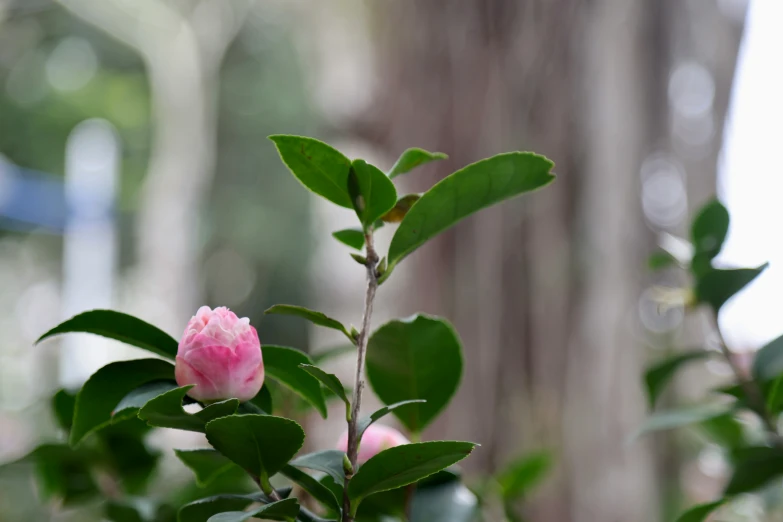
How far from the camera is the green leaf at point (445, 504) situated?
0.90 ft

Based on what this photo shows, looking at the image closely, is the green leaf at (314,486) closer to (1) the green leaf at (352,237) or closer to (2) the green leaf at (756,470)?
(1) the green leaf at (352,237)

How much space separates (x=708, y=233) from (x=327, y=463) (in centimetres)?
20

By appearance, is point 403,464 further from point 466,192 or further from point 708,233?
point 708,233

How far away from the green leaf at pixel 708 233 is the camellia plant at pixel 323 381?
0.39ft

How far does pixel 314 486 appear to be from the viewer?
0.23 meters

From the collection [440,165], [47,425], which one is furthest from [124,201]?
[440,165]

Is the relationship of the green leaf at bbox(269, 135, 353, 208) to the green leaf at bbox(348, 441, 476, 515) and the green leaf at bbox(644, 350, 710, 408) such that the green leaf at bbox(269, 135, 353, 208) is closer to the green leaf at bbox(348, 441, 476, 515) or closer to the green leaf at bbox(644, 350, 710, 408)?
the green leaf at bbox(348, 441, 476, 515)

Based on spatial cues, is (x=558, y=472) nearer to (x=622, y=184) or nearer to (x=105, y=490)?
(x=622, y=184)

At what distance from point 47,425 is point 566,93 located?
225 cm

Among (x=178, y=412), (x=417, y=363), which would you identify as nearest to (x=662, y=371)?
(x=417, y=363)

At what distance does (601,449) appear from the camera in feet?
2.85

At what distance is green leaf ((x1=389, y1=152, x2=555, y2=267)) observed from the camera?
238 millimetres

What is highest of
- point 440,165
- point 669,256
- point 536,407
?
point 440,165

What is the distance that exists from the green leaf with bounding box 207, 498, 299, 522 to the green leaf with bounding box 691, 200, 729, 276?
215 millimetres
